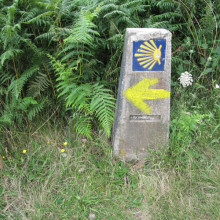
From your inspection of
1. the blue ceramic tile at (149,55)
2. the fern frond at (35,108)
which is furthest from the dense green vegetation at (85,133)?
the blue ceramic tile at (149,55)

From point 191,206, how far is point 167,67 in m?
1.32

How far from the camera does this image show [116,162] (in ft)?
8.65

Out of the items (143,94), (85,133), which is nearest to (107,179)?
(85,133)

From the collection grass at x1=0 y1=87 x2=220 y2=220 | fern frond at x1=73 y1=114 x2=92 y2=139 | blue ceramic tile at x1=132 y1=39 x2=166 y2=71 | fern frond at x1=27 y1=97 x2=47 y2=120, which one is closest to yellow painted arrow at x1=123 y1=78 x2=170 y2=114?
blue ceramic tile at x1=132 y1=39 x2=166 y2=71

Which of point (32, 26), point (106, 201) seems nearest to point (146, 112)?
point (106, 201)

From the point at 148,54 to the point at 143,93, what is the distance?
0.39m

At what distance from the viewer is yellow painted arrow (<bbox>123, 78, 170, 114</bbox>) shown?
2.34 metres

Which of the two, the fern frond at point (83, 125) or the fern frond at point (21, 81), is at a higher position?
the fern frond at point (21, 81)

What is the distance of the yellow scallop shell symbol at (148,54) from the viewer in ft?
7.16

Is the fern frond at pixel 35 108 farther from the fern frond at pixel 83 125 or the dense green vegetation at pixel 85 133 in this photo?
the fern frond at pixel 83 125

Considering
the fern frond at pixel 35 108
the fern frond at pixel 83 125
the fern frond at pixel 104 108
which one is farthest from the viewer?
the fern frond at pixel 35 108

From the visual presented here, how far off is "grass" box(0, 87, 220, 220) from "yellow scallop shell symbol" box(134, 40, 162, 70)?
2.20 ft

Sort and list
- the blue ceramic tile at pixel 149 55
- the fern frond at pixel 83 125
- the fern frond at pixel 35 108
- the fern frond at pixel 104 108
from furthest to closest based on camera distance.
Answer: the fern frond at pixel 35 108 → the fern frond at pixel 83 125 → the fern frond at pixel 104 108 → the blue ceramic tile at pixel 149 55

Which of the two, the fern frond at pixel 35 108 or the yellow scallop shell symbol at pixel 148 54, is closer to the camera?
the yellow scallop shell symbol at pixel 148 54
